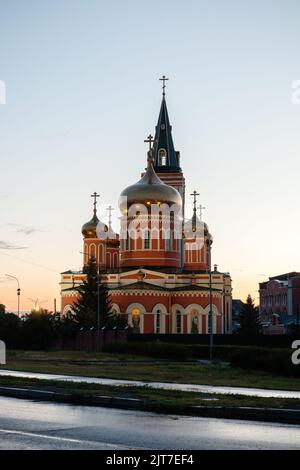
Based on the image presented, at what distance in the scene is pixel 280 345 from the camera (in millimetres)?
51625

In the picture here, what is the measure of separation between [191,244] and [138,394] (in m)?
67.9

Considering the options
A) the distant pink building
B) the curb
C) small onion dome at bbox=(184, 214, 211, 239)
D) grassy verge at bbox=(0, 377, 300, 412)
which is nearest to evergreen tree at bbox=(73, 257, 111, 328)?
small onion dome at bbox=(184, 214, 211, 239)

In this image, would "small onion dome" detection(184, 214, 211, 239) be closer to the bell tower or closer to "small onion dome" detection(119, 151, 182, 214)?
the bell tower

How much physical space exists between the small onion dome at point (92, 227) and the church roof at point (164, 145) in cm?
1212

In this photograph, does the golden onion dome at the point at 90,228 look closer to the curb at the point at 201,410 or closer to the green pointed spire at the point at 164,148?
the green pointed spire at the point at 164,148

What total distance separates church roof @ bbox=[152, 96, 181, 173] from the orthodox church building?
13.0 meters

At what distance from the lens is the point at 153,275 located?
72188 mm

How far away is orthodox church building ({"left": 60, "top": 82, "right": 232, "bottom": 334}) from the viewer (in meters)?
69.9

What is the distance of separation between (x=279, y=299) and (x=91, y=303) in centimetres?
5371

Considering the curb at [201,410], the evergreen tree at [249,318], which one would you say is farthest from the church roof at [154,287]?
the curb at [201,410]

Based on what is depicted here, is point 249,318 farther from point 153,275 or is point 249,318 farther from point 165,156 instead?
point 165,156

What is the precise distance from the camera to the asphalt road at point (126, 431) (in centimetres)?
1066
